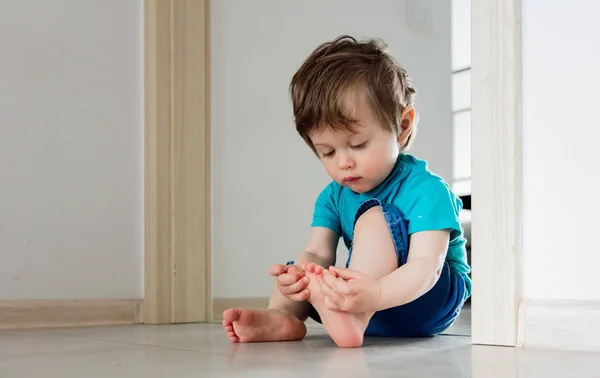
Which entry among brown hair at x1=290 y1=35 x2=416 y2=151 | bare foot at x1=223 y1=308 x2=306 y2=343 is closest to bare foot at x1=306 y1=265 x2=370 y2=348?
bare foot at x1=223 y1=308 x2=306 y2=343

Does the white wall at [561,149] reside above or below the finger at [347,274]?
above

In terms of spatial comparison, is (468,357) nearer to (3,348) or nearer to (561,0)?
(561,0)

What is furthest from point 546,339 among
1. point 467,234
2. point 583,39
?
point 467,234

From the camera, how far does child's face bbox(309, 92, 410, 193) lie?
3.49 feet

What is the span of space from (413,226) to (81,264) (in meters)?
0.86

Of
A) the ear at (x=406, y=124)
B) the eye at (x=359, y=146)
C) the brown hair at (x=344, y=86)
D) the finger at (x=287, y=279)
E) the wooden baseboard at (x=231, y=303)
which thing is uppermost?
the brown hair at (x=344, y=86)

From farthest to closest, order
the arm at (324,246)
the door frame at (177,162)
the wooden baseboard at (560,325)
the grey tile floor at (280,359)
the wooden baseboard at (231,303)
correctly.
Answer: the wooden baseboard at (231,303) < the door frame at (177,162) < the arm at (324,246) < the wooden baseboard at (560,325) < the grey tile floor at (280,359)

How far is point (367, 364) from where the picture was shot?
0.77 meters

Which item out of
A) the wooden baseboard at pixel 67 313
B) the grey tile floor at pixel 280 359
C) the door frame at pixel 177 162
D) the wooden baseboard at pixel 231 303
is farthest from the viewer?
the wooden baseboard at pixel 231 303

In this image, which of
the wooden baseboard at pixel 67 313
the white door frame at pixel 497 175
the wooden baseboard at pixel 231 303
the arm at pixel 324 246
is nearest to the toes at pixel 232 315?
the arm at pixel 324 246

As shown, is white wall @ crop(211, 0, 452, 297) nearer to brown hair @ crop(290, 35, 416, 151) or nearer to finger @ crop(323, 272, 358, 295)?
brown hair @ crop(290, 35, 416, 151)

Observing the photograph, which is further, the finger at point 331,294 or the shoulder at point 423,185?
the shoulder at point 423,185

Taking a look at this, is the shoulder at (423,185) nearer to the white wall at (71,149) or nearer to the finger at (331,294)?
the finger at (331,294)

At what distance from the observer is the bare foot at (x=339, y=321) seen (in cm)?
94
